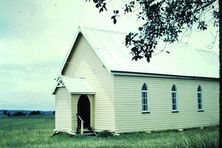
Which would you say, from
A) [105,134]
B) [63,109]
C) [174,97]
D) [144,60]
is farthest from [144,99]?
[63,109]

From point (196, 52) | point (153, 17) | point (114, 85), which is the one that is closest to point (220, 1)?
point (153, 17)

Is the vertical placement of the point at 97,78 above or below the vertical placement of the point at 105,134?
above

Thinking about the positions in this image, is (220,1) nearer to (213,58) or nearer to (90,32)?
(90,32)

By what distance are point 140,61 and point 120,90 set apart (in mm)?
3906

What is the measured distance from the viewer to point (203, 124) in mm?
35531

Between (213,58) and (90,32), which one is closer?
(90,32)

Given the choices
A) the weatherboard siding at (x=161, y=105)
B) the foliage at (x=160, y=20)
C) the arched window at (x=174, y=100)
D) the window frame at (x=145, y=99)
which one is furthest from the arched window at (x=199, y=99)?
the foliage at (x=160, y=20)

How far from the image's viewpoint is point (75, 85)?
2962 cm

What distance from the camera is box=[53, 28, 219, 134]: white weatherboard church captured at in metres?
28.4

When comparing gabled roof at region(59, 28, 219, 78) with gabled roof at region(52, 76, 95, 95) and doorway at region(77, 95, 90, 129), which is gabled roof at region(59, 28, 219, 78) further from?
doorway at region(77, 95, 90, 129)

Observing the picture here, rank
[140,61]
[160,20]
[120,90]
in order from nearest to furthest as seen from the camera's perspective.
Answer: [160,20] → [120,90] → [140,61]

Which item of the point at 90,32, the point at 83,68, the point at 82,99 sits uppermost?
the point at 90,32

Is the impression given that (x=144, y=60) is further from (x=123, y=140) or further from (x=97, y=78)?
(x=123, y=140)

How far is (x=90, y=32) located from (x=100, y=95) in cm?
501
